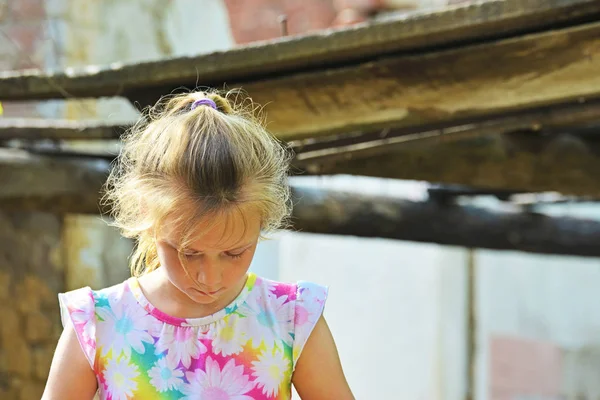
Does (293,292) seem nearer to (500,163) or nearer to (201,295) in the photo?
(201,295)

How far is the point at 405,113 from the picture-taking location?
213 centimetres

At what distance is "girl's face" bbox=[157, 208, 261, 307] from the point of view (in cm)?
157

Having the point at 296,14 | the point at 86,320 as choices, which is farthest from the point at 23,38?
the point at 86,320

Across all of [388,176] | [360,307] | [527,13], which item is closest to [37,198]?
[388,176]

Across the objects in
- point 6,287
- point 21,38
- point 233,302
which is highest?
→ point 21,38

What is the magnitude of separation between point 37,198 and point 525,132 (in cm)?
149

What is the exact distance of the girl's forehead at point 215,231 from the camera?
1.56 meters

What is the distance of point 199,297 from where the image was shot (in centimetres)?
166

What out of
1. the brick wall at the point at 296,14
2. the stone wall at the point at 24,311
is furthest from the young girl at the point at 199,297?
the brick wall at the point at 296,14

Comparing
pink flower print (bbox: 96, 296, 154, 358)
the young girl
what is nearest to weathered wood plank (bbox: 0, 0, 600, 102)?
the young girl

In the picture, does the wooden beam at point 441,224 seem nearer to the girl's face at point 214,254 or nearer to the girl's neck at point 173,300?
the girl's neck at point 173,300

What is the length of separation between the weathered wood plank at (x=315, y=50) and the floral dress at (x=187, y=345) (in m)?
0.53

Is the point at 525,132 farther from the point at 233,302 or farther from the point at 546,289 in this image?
the point at 546,289

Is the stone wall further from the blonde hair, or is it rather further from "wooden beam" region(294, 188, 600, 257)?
the blonde hair
